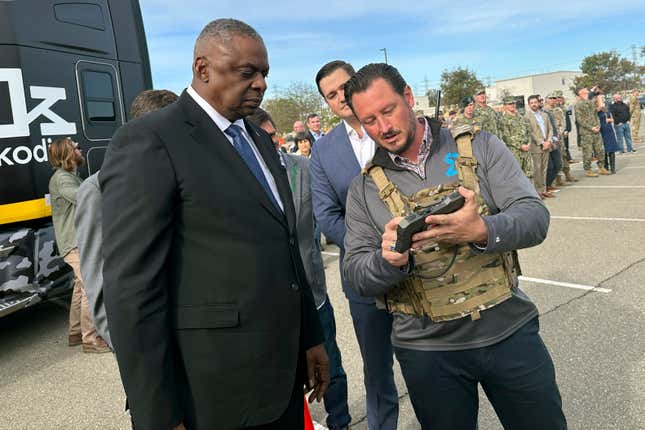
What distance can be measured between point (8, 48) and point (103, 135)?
1171 millimetres

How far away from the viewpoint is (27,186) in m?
4.54

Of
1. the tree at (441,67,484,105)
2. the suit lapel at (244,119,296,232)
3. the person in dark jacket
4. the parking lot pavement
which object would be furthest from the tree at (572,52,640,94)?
the suit lapel at (244,119,296,232)

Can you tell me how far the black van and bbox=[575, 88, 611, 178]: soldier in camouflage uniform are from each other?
9.84 metres

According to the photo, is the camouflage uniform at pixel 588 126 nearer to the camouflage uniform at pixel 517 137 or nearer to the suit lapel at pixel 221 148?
the camouflage uniform at pixel 517 137

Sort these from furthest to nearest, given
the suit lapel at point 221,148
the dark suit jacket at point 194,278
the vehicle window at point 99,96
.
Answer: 1. the vehicle window at point 99,96
2. the suit lapel at point 221,148
3. the dark suit jacket at point 194,278

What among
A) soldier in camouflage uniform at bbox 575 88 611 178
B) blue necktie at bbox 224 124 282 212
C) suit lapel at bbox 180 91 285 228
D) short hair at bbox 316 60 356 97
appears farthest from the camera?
soldier in camouflage uniform at bbox 575 88 611 178

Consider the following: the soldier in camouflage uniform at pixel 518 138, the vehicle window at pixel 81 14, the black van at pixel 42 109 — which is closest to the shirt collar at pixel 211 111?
the black van at pixel 42 109

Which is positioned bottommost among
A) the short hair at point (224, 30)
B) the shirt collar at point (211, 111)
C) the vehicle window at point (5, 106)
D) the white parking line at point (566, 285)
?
the white parking line at point (566, 285)

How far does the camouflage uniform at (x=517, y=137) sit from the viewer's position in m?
8.61

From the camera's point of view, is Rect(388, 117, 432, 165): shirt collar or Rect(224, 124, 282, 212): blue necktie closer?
Rect(224, 124, 282, 212): blue necktie

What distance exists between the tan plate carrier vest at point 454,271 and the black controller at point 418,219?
211mm

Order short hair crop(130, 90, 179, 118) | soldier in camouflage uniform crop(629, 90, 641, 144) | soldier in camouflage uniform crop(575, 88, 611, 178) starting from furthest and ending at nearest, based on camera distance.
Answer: soldier in camouflage uniform crop(629, 90, 641, 144)
soldier in camouflage uniform crop(575, 88, 611, 178)
short hair crop(130, 90, 179, 118)

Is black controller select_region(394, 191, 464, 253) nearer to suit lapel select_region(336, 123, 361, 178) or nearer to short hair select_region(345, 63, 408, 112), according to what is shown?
short hair select_region(345, 63, 408, 112)

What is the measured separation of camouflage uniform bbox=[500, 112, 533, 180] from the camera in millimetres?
8609
